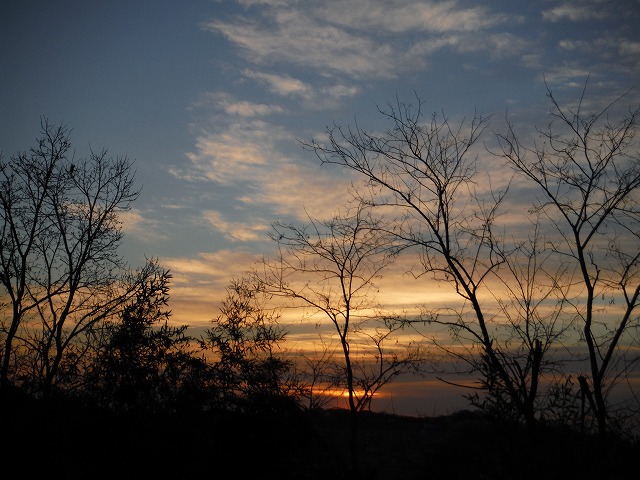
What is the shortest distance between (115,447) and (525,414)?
7392 mm

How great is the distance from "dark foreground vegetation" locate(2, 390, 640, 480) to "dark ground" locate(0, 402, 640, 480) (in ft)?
0.05

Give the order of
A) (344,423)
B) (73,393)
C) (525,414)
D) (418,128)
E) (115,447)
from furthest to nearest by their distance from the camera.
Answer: (344,423)
(418,128)
(73,393)
(525,414)
(115,447)

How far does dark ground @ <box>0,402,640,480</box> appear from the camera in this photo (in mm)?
9359

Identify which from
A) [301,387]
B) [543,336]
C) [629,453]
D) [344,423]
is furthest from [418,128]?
[344,423]

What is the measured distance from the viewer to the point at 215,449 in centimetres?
1049

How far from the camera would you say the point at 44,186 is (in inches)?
879

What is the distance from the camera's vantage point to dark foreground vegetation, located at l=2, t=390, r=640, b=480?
9.39 m

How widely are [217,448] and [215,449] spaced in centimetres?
5

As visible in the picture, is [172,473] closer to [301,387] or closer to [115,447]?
[115,447]

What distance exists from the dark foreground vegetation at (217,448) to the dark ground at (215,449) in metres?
0.02

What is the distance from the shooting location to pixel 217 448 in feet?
34.5

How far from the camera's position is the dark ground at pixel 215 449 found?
30.7ft

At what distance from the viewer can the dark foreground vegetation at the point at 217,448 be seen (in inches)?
370

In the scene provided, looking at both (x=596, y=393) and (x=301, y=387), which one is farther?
(x=301, y=387)
